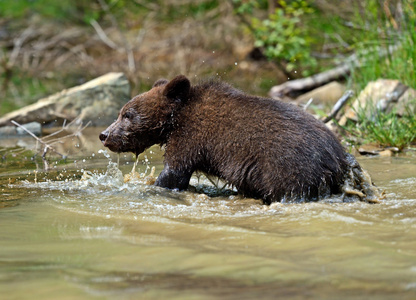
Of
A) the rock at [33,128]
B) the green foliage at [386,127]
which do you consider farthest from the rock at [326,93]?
the rock at [33,128]

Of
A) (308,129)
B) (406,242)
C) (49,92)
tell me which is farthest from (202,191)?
(49,92)

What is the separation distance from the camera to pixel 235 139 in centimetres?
477

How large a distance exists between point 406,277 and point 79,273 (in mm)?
1675

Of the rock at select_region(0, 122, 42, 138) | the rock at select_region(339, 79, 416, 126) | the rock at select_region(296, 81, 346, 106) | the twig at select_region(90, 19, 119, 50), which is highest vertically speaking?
the twig at select_region(90, 19, 119, 50)

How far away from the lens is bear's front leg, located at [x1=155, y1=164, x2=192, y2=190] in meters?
5.19

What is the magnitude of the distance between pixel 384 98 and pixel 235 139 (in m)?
3.95

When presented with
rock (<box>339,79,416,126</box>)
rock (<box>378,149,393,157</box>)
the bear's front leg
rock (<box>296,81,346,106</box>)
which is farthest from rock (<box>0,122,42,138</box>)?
rock (<box>378,149,393,157</box>)

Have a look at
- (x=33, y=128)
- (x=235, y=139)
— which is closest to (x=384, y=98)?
(x=235, y=139)

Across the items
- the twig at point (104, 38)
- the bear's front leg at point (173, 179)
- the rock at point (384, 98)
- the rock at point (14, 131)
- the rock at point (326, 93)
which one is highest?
the twig at point (104, 38)

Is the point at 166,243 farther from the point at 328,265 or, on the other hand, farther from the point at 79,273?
the point at 328,265

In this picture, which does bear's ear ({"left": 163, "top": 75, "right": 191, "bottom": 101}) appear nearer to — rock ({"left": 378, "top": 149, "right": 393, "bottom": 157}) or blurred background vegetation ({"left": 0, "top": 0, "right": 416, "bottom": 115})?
rock ({"left": 378, "top": 149, "right": 393, "bottom": 157})

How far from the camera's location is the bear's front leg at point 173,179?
204 inches

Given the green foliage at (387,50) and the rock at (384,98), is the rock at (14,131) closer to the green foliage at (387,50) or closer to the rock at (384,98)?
the rock at (384,98)

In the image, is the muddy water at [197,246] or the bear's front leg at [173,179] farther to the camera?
the bear's front leg at [173,179]
